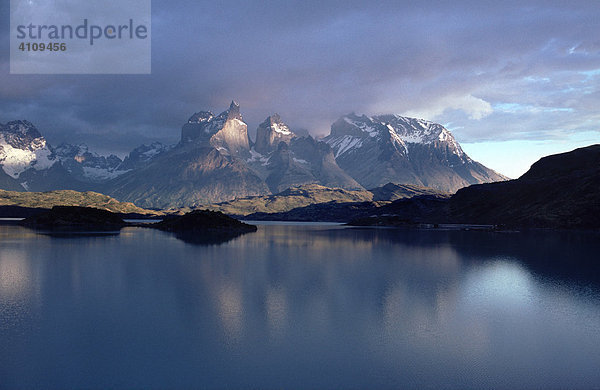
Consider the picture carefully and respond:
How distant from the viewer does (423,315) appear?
154ft

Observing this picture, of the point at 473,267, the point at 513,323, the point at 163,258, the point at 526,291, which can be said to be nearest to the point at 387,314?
the point at 513,323

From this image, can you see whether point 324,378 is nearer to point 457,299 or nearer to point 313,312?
point 313,312

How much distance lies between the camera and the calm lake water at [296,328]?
98.1ft

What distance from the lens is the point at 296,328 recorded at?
41.2 metres

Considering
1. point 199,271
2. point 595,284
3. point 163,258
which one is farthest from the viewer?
point 163,258

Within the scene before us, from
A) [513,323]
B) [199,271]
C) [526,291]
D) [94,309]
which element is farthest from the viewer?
[199,271]

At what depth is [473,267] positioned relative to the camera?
296ft

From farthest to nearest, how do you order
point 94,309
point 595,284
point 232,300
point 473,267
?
point 473,267 < point 595,284 < point 232,300 < point 94,309

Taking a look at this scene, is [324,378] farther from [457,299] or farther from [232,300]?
[457,299]

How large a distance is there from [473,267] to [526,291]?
26726 millimetres

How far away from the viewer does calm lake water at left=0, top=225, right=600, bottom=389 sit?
2989cm

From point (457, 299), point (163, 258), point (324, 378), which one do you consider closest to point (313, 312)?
point (324, 378)

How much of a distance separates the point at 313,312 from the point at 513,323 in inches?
885

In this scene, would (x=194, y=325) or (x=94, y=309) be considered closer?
(x=194, y=325)
